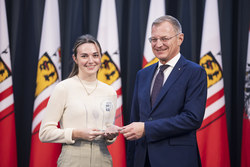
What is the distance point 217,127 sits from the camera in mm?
2988

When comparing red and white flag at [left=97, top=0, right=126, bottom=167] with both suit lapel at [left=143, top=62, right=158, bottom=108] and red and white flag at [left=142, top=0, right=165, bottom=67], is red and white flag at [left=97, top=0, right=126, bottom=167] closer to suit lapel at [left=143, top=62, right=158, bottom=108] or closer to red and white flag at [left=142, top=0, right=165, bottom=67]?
red and white flag at [left=142, top=0, right=165, bottom=67]

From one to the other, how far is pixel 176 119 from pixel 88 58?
0.76 metres

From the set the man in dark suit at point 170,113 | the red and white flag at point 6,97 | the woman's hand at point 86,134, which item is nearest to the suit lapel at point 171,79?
the man in dark suit at point 170,113

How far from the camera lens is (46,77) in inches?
121

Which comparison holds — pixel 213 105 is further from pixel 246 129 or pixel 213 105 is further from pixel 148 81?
pixel 148 81

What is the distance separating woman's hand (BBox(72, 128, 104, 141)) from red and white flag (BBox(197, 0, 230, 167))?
1701 millimetres

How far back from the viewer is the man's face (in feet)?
5.88

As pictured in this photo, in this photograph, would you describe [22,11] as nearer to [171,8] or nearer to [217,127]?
[171,8]

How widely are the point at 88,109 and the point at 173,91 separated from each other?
1.91ft

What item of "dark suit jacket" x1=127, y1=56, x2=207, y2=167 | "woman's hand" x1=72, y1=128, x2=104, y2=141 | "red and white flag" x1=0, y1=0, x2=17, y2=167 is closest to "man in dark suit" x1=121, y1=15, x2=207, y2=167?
"dark suit jacket" x1=127, y1=56, x2=207, y2=167

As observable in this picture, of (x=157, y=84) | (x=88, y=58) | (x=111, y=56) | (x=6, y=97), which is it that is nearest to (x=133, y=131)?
(x=157, y=84)

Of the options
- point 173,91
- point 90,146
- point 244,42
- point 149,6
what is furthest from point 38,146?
point 244,42

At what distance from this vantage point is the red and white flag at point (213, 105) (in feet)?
9.62

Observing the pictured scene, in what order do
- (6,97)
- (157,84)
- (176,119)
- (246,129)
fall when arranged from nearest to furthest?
(176,119)
(157,84)
(246,129)
(6,97)
